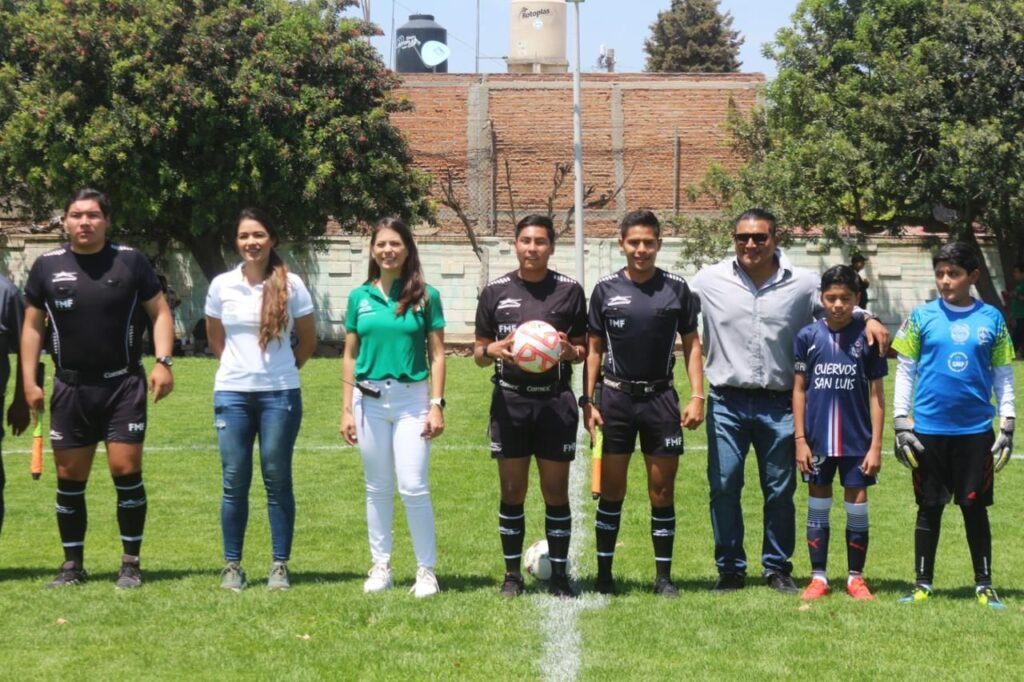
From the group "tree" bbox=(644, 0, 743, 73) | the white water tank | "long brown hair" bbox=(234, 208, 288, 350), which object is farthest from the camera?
"tree" bbox=(644, 0, 743, 73)

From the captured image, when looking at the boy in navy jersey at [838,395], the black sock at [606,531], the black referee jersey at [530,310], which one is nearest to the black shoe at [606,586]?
the black sock at [606,531]

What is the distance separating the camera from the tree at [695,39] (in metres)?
67.9

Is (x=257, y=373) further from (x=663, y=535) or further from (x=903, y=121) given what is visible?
(x=903, y=121)

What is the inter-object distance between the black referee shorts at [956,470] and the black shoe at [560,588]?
196 cm

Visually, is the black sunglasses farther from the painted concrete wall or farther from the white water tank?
the white water tank

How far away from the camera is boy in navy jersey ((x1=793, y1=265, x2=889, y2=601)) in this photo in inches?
289

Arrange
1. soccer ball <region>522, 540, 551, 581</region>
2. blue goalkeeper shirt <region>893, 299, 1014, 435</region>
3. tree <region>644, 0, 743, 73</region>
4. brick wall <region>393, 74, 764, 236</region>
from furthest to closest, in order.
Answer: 1. tree <region>644, 0, 743, 73</region>
2. brick wall <region>393, 74, 764, 236</region>
3. soccer ball <region>522, 540, 551, 581</region>
4. blue goalkeeper shirt <region>893, 299, 1014, 435</region>

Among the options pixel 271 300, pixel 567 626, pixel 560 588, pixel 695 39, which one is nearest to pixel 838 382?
pixel 560 588

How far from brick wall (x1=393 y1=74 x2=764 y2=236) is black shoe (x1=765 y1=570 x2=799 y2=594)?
3674cm

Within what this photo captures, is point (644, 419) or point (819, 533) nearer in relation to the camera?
point (644, 419)

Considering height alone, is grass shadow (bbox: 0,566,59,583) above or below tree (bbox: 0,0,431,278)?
below

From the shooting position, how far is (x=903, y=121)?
86.7 feet

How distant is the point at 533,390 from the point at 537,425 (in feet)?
0.62

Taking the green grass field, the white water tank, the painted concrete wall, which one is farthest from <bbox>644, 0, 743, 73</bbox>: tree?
the green grass field
